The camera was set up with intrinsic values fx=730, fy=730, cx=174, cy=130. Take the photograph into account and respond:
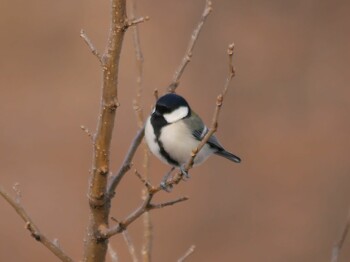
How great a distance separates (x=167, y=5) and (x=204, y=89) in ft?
1.35

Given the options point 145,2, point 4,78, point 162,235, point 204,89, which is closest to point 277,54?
point 204,89

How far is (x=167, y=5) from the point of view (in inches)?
128

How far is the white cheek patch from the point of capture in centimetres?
166

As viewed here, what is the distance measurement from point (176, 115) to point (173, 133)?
0.04 meters

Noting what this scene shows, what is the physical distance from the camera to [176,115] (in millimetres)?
1683

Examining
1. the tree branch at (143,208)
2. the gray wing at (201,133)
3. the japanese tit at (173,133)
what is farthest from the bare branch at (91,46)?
the gray wing at (201,133)

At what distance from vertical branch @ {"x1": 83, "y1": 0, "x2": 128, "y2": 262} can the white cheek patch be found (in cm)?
50

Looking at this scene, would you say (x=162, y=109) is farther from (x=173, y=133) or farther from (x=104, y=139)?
(x=104, y=139)

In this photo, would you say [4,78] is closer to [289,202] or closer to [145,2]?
[145,2]

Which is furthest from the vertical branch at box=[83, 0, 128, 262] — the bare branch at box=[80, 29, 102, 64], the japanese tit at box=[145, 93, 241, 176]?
the japanese tit at box=[145, 93, 241, 176]

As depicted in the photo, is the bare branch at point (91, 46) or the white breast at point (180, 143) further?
the white breast at point (180, 143)

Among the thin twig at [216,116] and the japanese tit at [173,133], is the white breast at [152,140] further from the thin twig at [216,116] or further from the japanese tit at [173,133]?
the thin twig at [216,116]

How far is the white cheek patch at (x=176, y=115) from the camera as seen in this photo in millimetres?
1655

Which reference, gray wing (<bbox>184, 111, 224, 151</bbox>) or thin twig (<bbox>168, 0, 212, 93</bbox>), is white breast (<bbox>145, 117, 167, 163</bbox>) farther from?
thin twig (<bbox>168, 0, 212, 93</bbox>)
